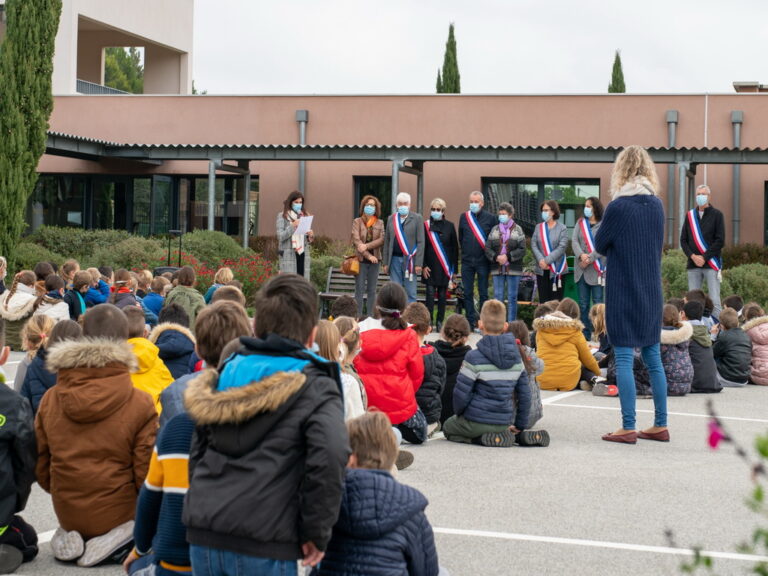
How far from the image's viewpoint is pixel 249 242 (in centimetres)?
2962

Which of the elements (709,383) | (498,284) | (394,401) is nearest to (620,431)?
(394,401)

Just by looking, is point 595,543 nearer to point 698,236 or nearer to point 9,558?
point 9,558

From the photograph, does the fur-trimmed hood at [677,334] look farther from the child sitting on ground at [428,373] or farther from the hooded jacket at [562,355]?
the child sitting on ground at [428,373]

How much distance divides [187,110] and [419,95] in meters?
6.83

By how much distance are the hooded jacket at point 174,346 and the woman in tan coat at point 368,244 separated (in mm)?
9063

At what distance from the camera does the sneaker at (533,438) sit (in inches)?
339

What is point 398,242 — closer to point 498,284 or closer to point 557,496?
point 498,284

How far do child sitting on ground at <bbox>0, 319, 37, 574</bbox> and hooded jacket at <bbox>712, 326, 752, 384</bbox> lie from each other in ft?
29.3

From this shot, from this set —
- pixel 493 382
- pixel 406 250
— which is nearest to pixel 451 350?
pixel 493 382

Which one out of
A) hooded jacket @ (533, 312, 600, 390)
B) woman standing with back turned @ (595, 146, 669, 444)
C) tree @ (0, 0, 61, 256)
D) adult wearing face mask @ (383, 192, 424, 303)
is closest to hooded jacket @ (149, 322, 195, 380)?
woman standing with back turned @ (595, 146, 669, 444)

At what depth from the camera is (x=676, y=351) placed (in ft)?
37.3

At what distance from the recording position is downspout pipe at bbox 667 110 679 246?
28225mm

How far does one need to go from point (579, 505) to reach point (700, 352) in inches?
226

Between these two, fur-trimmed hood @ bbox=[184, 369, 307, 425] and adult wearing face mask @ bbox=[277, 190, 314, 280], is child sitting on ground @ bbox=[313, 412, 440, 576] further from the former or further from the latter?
adult wearing face mask @ bbox=[277, 190, 314, 280]
